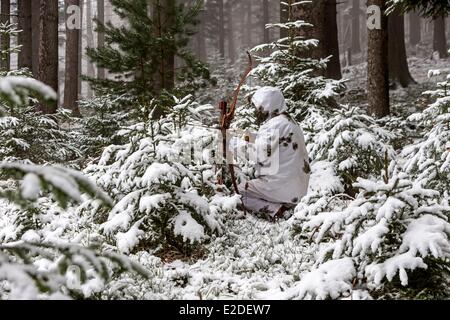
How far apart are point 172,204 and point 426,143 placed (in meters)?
3.14

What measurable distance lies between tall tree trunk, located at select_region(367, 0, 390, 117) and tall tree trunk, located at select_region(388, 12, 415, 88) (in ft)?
25.3

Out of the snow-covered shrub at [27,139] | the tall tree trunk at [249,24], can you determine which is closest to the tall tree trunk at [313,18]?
the snow-covered shrub at [27,139]

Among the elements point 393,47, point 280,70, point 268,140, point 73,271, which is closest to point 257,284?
point 73,271

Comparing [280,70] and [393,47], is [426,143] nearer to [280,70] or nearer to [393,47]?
[280,70]

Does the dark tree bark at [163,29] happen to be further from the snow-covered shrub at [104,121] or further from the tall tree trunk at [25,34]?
the tall tree trunk at [25,34]

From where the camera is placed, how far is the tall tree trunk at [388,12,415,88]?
17.3 m

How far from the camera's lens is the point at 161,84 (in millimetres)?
10016

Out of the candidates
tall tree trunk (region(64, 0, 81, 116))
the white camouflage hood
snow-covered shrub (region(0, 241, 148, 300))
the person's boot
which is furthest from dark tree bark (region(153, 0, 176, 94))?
tall tree trunk (region(64, 0, 81, 116))

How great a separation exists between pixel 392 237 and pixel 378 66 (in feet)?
24.6

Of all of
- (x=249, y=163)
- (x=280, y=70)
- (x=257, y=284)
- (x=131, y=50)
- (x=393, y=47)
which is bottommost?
(x=257, y=284)

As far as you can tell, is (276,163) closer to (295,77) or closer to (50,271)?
(295,77)

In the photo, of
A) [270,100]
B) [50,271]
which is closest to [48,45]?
[270,100]

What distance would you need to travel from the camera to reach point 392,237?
3500mm

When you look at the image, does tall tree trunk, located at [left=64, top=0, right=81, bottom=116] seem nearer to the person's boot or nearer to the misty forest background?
the misty forest background
